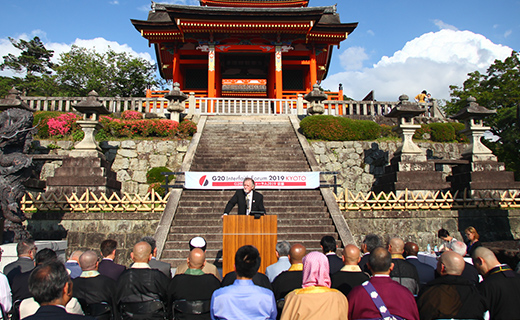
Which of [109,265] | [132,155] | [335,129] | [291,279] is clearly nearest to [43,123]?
[132,155]

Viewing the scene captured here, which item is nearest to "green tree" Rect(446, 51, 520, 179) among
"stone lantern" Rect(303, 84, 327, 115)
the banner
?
"stone lantern" Rect(303, 84, 327, 115)

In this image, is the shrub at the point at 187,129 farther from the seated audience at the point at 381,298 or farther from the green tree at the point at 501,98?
the green tree at the point at 501,98

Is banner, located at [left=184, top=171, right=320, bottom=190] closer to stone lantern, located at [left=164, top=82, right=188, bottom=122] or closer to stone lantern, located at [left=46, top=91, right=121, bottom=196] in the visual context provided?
stone lantern, located at [left=46, top=91, right=121, bottom=196]

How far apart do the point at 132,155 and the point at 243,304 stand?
11.6 m

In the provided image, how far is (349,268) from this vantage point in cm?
363

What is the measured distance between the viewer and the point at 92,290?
134 inches

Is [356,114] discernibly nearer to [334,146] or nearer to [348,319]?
[334,146]

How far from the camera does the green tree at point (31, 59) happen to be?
30688 millimetres

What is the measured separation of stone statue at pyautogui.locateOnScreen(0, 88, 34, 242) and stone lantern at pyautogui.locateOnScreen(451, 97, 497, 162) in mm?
12707

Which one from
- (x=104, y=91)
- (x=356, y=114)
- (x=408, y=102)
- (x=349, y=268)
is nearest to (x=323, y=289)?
(x=349, y=268)

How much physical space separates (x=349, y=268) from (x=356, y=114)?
572 inches

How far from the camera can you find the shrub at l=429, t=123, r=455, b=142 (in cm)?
1488

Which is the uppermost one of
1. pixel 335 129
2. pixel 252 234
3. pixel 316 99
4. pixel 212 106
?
pixel 212 106

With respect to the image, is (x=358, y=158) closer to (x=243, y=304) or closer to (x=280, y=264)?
(x=280, y=264)
